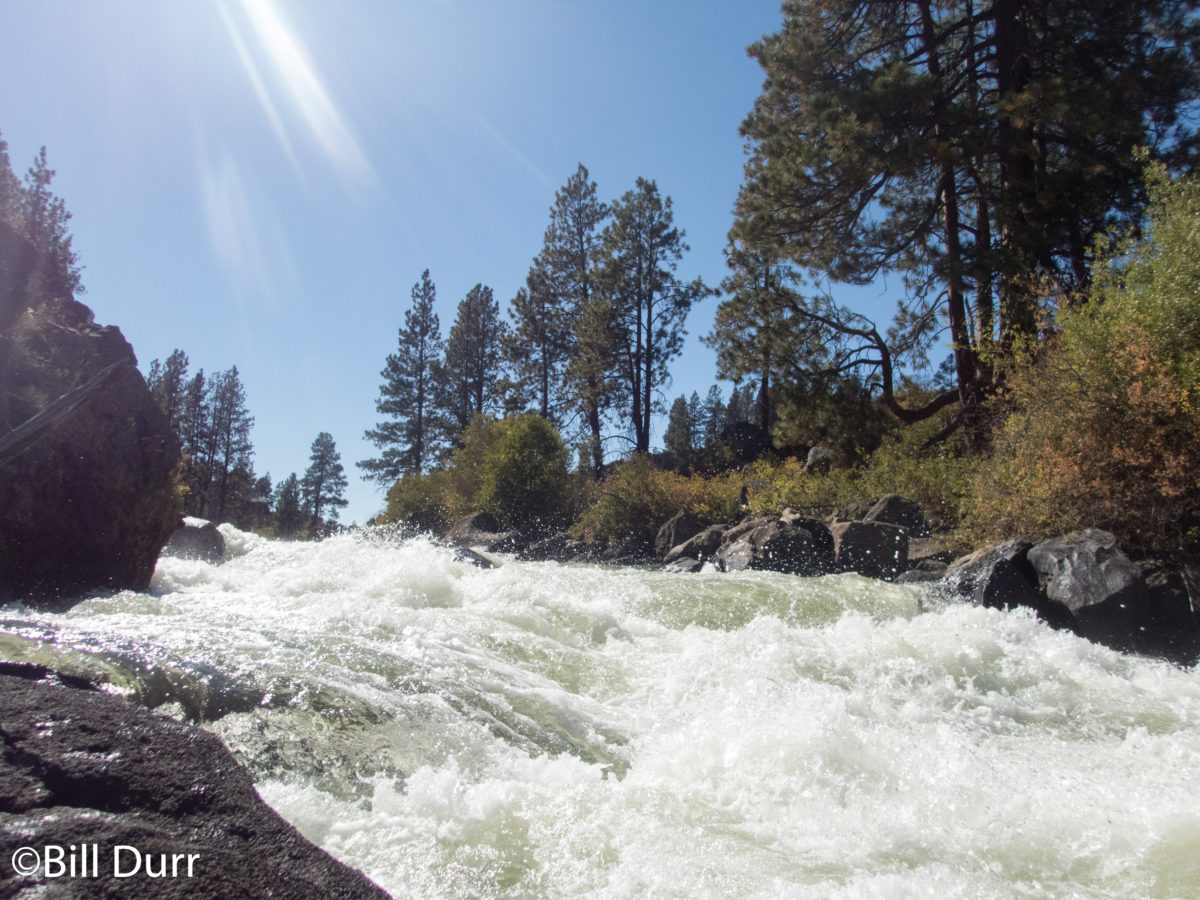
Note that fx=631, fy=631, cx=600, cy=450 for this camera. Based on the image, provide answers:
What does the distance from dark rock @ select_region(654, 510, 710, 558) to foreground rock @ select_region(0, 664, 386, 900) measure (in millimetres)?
13206

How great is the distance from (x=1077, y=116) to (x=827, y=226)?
4.58 metres

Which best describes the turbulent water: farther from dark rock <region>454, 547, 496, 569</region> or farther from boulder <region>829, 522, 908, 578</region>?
boulder <region>829, 522, 908, 578</region>

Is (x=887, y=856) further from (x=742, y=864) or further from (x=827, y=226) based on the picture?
(x=827, y=226)

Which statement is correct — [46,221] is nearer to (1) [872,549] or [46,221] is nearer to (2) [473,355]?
(2) [473,355]

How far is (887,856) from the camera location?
8.00 feet

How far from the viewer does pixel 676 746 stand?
3324 mm

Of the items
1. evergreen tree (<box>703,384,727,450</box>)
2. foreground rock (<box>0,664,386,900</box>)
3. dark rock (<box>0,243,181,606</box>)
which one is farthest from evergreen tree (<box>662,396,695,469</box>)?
foreground rock (<box>0,664,386,900</box>)

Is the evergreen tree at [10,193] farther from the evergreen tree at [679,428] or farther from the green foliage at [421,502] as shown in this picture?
the evergreen tree at [679,428]

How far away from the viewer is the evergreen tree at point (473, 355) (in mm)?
36531

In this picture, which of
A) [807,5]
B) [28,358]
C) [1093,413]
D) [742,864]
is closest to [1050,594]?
[1093,413]

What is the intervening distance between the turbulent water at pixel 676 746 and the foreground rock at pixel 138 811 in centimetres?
46

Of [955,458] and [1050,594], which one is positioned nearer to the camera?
[1050,594]

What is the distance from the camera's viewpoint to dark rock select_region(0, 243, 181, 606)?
5.77m

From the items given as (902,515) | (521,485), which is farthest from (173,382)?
(902,515)
